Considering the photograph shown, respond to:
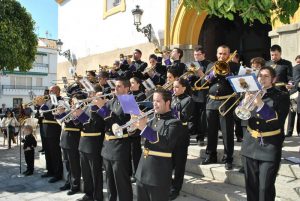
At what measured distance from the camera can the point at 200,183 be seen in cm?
586

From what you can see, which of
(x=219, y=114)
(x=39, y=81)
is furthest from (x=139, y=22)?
(x=39, y=81)

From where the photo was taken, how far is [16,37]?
14.7 m

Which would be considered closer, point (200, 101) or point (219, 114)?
point (219, 114)

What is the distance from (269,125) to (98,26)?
12530 mm

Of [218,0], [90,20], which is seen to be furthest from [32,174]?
[90,20]

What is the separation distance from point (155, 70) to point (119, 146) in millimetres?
3430

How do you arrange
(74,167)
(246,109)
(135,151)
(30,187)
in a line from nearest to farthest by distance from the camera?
(246,109) < (135,151) < (74,167) < (30,187)

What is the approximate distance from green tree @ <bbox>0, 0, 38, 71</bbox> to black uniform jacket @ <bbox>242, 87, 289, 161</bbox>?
39.3ft

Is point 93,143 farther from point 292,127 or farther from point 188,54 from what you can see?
point 188,54

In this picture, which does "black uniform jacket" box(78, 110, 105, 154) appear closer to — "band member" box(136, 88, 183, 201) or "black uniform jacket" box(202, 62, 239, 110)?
"band member" box(136, 88, 183, 201)

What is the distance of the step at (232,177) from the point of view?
4.91 metres

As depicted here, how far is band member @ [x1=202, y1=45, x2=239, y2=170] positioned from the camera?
5.98m

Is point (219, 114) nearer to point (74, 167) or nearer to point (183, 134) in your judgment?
point (183, 134)

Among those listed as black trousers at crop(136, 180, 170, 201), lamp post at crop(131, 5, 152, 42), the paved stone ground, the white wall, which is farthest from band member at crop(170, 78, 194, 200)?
lamp post at crop(131, 5, 152, 42)
